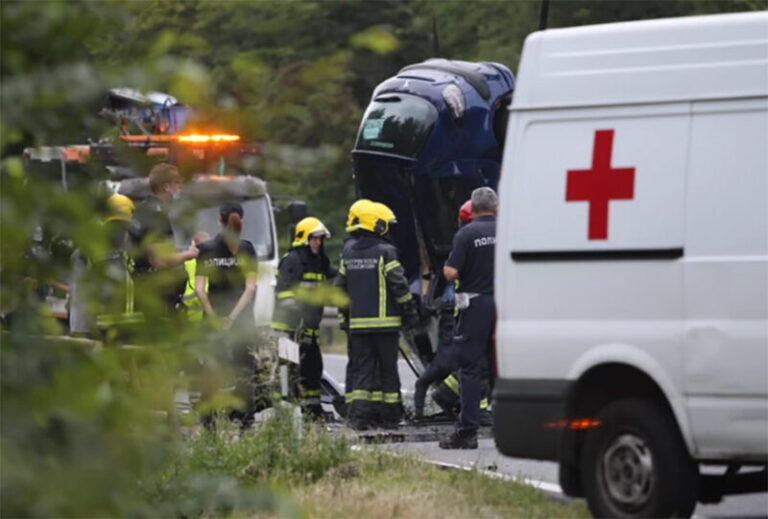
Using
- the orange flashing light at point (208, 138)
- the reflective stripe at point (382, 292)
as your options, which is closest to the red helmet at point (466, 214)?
the reflective stripe at point (382, 292)

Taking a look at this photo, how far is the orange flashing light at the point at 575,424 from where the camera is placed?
773 centimetres

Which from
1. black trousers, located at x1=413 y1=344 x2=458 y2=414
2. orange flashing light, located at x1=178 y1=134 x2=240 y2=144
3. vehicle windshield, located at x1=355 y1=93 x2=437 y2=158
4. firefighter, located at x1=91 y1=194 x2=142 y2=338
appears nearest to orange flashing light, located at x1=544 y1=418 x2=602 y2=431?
firefighter, located at x1=91 y1=194 x2=142 y2=338

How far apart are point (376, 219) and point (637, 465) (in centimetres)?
532

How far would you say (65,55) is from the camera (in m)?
3.21

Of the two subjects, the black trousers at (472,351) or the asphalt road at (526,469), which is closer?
the asphalt road at (526,469)

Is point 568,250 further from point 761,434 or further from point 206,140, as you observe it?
point 206,140

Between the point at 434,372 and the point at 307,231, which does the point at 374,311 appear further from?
the point at 307,231

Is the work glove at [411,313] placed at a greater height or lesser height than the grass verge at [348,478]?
greater

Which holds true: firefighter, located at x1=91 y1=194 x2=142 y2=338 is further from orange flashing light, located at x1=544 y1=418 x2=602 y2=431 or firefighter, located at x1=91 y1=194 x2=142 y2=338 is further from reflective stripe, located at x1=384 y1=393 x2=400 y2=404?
reflective stripe, located at x1=384 y1=393 x2=400 y2=404

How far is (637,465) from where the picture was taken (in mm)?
7586

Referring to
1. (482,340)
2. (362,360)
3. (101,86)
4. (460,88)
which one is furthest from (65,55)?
(460,88)

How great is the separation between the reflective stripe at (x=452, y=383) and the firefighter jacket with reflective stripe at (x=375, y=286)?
0.63m

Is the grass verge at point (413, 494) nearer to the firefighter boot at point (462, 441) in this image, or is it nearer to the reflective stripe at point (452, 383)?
the firefighter boot at point (462, 441)

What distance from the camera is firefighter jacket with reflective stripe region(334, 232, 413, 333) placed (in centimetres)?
1264
